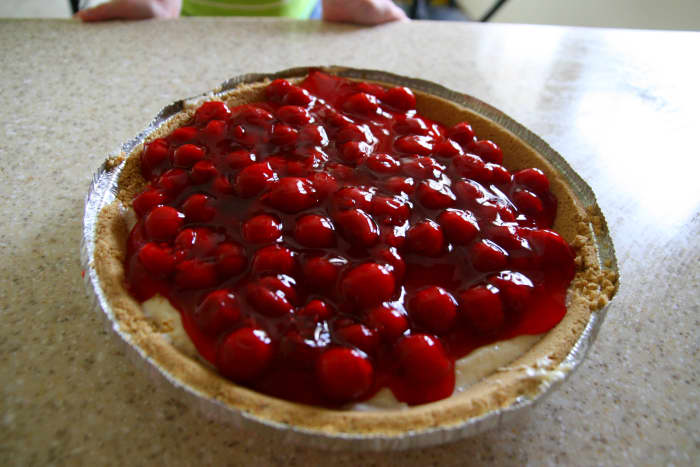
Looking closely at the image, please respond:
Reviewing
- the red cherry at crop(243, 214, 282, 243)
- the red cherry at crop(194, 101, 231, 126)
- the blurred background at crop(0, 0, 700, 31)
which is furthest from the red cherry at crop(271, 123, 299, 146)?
the blurred background at crop(0, 0, 700, 31)

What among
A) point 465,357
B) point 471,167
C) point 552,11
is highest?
point 471,167

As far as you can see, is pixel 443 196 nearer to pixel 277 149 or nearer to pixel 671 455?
pixel 277 149

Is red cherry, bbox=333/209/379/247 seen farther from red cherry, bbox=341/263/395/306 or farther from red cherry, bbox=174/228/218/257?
red cherry, bbox=174/228/218/257

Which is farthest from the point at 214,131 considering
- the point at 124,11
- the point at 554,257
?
the point at 124,11

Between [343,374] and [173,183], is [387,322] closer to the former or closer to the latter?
[343,374]

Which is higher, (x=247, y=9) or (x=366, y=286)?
(x=366, y=286)

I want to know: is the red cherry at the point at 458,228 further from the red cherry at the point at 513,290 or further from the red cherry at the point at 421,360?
the red cherry at the point at 421,360

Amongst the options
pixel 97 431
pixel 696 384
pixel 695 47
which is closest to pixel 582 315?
pixel 696 384
